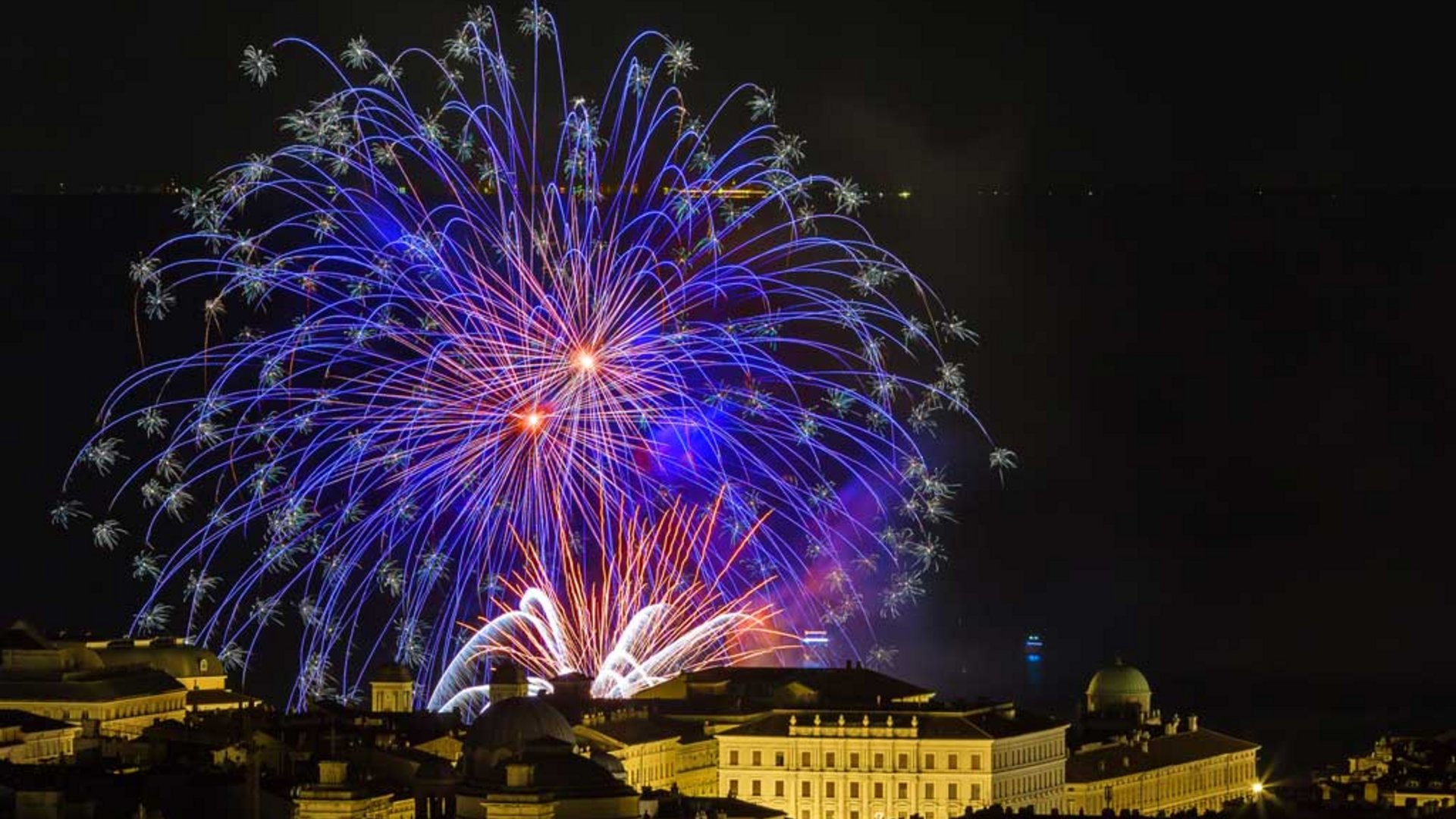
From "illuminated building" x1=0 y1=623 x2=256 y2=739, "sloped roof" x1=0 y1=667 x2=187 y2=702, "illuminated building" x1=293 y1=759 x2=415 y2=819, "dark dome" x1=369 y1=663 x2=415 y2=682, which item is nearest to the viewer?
"illuminated building" x1=293 y1=759 x2=415 y2=819

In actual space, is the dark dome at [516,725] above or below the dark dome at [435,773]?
above

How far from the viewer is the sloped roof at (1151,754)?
10988 cm

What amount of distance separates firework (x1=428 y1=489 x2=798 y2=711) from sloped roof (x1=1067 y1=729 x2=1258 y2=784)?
9.31 m

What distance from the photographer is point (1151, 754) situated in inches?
4530

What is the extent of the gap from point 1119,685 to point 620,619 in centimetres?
3739

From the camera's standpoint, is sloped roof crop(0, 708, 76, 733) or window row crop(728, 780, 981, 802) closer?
sloped roof crop(0, 708, 76, 733)

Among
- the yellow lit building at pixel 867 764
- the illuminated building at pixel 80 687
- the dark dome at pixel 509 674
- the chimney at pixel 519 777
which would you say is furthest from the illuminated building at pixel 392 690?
the chimney at pixel 519 777

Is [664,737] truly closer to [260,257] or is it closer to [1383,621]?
[260,257]

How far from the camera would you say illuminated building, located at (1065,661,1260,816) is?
10894 cm

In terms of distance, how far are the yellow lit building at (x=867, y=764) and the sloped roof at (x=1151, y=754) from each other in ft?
25.1

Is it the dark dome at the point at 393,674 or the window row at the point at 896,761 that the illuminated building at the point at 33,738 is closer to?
the dark dome at the point at 393,674

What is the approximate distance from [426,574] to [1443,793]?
25.4 metres

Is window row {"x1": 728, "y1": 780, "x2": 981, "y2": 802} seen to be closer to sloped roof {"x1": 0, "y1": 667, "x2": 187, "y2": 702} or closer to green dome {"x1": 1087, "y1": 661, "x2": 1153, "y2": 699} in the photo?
sloped roof {"x1": 0, "y1": 667, "x2": 187, "y2": 702}

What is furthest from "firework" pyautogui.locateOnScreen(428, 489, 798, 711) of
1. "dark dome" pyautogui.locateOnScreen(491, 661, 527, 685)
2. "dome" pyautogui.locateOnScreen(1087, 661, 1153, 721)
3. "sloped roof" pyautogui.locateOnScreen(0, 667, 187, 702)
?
"dome" pyautogui.locateOnScreen(1087, 661, 1153, 721)
